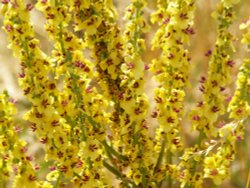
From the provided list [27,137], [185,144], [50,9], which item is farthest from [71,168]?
[27,137]

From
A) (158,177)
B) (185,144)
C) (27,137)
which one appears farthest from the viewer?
(27,137)

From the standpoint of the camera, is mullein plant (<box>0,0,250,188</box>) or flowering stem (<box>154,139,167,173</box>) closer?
mullein plant (<box>0,0,250,188</box>)

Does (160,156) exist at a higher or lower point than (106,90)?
lower

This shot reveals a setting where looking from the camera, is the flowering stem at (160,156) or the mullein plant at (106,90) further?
the flowering stem at (160,156)

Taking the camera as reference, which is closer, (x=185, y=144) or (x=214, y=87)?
(x=214, y=87)

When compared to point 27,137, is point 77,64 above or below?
below

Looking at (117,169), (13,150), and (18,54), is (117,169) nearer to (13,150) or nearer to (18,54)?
(13,150)

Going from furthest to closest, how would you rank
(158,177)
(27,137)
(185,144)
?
(27,137), (185,144), (158,177)

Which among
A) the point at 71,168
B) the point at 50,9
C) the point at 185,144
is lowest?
the point at 71,168
